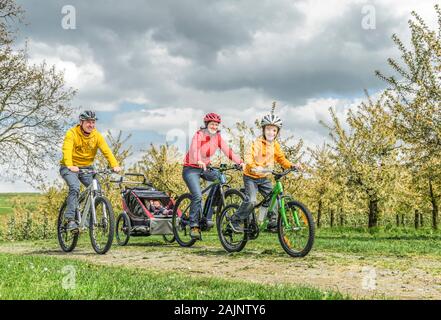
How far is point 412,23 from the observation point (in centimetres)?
1848

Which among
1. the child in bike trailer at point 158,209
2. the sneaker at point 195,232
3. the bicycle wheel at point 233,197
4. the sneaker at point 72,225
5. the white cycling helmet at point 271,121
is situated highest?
the white cycling helmet at point 271,121

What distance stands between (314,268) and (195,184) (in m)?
3.55

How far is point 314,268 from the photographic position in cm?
752

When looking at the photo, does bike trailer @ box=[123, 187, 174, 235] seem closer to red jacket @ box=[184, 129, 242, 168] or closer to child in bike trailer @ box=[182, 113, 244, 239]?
child in bike trailer @ box=[182, 113, 244, 239]

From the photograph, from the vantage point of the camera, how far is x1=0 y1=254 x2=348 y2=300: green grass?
16.4ft

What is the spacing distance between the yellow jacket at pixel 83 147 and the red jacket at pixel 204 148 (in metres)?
1.49

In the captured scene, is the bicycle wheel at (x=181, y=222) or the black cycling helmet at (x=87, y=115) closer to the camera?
the black cycling helmet at (x=87, y=115)

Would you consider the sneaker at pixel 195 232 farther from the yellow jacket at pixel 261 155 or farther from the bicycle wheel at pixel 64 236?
the bicycle wheel at pixel 64 236

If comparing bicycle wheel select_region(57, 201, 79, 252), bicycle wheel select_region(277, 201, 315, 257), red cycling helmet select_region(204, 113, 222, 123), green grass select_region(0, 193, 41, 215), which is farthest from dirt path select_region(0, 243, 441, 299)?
green grass select_region(0, 193, 41, 215)

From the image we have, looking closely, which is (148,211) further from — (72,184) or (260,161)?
(260,161)

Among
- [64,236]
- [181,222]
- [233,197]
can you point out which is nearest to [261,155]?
[233,197]

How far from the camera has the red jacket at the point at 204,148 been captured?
9.94 meters

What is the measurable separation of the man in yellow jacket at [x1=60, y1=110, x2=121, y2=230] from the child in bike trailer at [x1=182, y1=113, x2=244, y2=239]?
148 centimetres

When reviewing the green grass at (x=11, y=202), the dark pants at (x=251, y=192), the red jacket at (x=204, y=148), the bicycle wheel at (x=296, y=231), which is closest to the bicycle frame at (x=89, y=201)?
the red jacket at (x=204, y=148)
